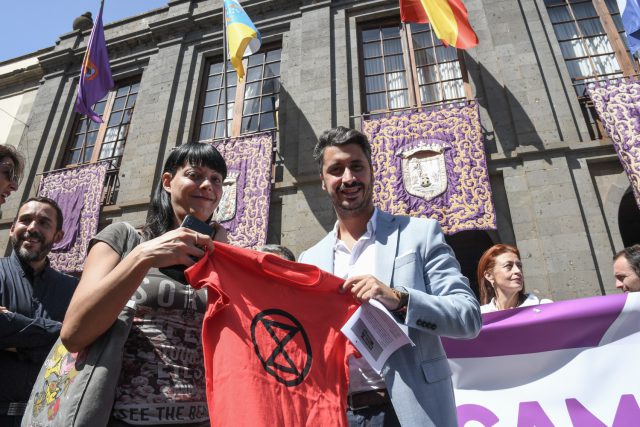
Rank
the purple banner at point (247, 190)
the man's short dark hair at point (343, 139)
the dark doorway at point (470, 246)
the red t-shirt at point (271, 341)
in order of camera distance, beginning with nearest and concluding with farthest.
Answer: the red t-shirt at point (271, 341) < the man's short dark hair at point (343, 139) < the purple banner at point (247, 190) < the dark doorway at point (470, 246)

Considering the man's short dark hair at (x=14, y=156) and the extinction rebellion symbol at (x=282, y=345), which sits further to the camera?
the man's short dark hair at (x=14, y=156)

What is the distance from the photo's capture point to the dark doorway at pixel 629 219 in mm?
8258

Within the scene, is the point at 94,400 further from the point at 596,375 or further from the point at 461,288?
the point at 596,375

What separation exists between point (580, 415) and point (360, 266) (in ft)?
7.16

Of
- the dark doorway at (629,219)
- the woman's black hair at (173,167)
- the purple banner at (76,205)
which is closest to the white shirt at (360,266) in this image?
the woman's black hair at (173,167)

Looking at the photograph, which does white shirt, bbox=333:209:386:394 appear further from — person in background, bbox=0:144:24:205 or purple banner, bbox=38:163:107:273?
purple banner, bbox=38:163:107:273

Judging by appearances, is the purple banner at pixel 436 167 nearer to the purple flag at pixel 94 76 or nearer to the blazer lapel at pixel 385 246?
the blazer lapel at pixel 385 246

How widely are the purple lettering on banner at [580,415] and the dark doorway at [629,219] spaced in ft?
21.2

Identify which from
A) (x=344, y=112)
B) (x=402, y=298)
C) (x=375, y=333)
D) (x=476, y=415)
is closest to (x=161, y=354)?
(x=375, y=333)

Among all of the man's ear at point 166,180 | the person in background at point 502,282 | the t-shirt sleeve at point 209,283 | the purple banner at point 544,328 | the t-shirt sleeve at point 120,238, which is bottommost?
the t-shirt sleeve at point 209,283

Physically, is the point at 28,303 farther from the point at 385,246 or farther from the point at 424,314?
the point at 424,314

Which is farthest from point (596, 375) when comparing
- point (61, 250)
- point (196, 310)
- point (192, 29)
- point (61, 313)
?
point (192, 29)

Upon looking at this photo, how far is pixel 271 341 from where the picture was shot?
67.7 inches

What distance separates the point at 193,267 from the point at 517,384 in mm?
2694
